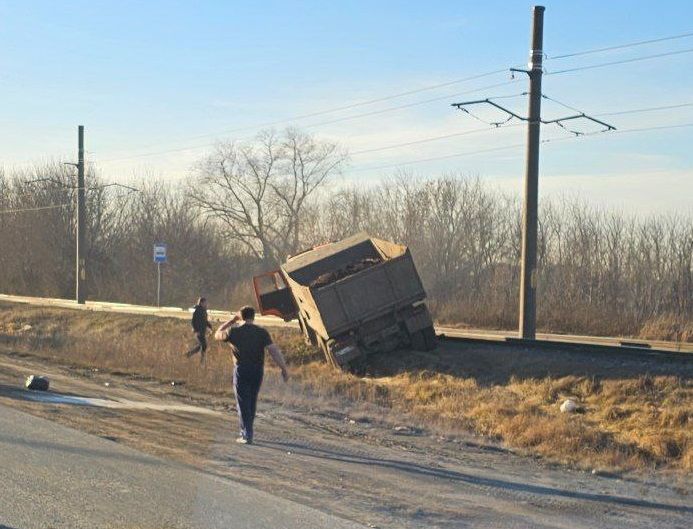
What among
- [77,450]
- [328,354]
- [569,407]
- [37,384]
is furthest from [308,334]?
[77,450]

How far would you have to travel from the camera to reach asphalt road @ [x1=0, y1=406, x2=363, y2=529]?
6820 mm

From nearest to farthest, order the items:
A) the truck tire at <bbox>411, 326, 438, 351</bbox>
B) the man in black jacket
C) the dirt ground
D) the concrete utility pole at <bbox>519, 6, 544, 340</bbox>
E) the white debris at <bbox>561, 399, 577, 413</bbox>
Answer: the dirt ground → the white debris at <bbox>561, 399, 577, 413</bbox> → the truck tire at <bbox>411, 326, 438, 351</bbox> → the concrete utility pole at <bbox>519, 6, 544, 340</bbox> → the man in black jacket

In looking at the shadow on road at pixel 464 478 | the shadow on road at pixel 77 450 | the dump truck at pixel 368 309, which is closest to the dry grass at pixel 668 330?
the dump truck at pixel 368 309

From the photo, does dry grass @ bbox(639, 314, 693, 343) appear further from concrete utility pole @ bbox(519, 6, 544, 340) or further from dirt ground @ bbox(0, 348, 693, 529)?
dirt ground @ bbox(0, 348, 693, 529)

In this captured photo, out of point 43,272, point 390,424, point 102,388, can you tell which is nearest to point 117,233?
point 43,272

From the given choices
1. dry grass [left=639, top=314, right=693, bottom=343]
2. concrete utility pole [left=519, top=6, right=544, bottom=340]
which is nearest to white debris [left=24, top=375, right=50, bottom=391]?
concrete utility pole [left=519, top=6, right=544, bottom=340]

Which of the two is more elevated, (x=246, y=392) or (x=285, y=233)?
(x=285, y=233)

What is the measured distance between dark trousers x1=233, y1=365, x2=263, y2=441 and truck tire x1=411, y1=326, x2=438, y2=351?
8964mm

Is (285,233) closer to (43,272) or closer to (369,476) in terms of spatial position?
A: (43,272)

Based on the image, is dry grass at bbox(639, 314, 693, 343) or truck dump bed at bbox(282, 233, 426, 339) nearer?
truck dump bed at bbox(282, 233, 426, 339)

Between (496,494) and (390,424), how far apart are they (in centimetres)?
532

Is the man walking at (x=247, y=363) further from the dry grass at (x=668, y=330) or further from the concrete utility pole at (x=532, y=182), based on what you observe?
the dry grass at (x=668, y=330)

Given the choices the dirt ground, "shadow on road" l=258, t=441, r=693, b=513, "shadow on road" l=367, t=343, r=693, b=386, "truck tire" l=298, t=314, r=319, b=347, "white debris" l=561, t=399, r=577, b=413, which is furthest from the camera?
"truck tire" l=298, t=314, r=319, b=347

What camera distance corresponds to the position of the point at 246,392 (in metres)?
11.0
